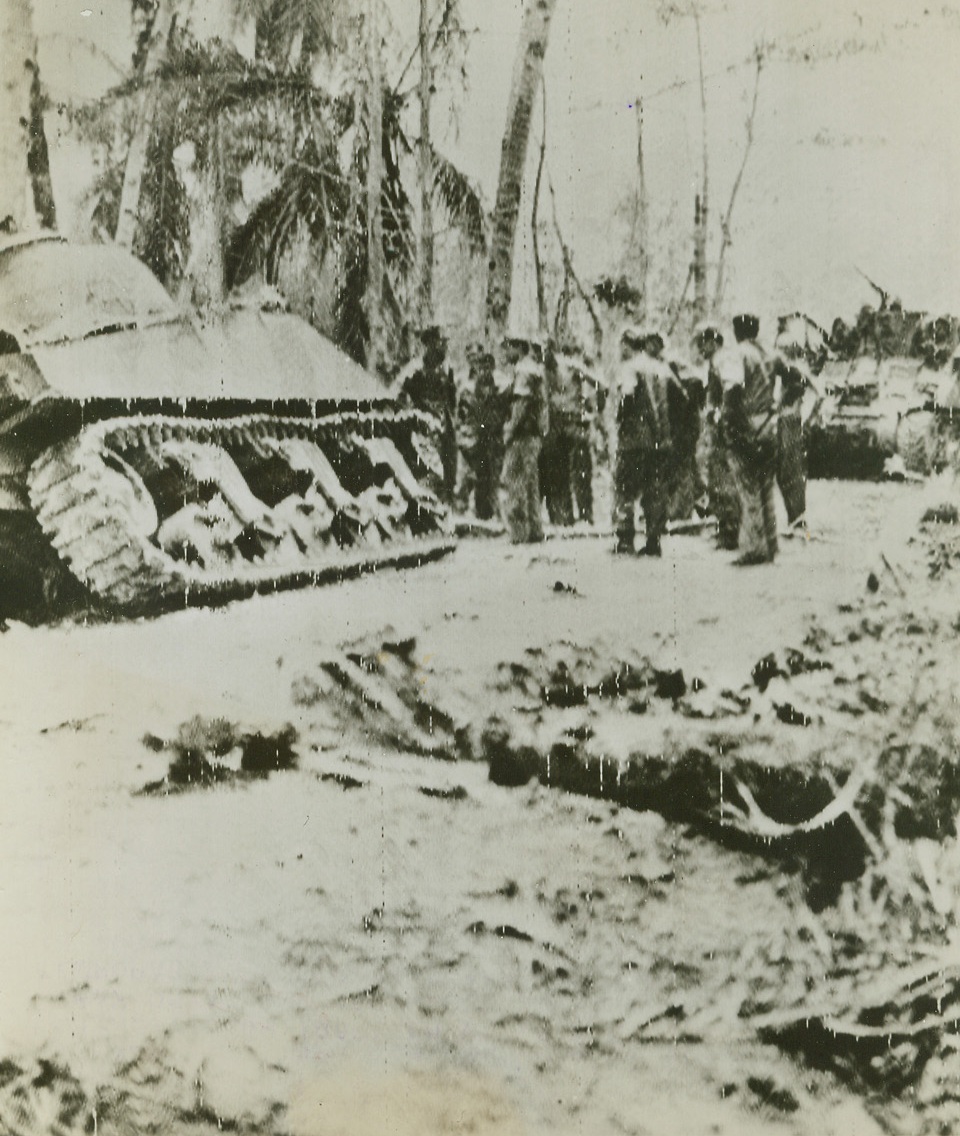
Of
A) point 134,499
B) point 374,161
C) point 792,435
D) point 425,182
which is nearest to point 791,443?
point 792,435

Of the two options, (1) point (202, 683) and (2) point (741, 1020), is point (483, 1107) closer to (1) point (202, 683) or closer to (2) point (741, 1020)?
(2) point (741, 1020)

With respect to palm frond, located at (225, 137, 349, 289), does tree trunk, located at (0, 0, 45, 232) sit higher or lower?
higher

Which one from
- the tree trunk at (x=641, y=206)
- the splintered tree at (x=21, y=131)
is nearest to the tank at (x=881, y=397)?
the tree trunk at (x=641, y=206)

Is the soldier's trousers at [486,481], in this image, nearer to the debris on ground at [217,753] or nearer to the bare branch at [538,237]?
the bare branch at [538,237]

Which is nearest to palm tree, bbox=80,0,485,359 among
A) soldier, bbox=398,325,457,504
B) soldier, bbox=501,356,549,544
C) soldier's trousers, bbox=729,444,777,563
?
soldier, bbox=398,325,457,504

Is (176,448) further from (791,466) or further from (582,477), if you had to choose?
(791,466)

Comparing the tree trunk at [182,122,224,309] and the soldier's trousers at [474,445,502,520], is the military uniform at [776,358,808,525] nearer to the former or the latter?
the soldier's trousers at [474,445,502,520]

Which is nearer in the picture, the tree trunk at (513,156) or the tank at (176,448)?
the tree trunk at (513,156)
